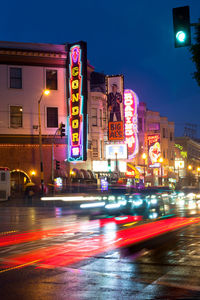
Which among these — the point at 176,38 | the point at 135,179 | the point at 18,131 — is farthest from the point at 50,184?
the point at 176,38

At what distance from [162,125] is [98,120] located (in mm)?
31189

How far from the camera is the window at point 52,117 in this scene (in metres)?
46.0

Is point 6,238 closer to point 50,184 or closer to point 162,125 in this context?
point 50,184

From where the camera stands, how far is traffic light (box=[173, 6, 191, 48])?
10922 millimetres

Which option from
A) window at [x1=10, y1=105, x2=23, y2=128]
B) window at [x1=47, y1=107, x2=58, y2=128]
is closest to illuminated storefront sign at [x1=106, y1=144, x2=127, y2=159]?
window at [x1=47, y1=107, x2=58, y2=128]

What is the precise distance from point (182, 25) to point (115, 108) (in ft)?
127

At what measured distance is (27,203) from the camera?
35.6 m

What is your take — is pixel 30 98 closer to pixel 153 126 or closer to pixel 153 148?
pixel 153 148

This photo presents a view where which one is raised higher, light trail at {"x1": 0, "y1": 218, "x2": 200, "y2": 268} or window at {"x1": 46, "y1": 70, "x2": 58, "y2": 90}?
window at {"x1": 46, "y1": 70, "x2": 58, "y2": 90}

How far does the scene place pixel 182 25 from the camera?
36.1ft

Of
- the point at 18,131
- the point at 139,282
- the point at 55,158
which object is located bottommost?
the point at 139,282

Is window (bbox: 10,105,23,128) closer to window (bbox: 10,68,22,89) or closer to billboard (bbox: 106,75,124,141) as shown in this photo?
window (bbox: 10,68,22,89)

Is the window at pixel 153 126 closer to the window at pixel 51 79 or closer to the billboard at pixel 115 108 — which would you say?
the billboard at pixel 115 108

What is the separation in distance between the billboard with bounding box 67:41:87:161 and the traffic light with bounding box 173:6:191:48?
101ft
